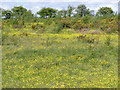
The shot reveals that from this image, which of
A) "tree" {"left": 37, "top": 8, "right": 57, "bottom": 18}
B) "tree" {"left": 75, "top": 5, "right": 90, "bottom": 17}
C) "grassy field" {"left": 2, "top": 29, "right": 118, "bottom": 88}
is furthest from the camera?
"tree" {"left": 37, "top": 8, "right": 57, "bottom": 18}

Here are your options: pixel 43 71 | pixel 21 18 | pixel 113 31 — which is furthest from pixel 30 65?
pixel 21 18

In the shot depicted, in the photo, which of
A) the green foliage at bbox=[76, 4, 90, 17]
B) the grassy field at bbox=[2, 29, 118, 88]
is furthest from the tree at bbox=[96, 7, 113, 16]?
the grassy field at bbox=[2, 29, 118, 88]

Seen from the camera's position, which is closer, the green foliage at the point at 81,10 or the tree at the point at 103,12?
the tree at the point at 103,12

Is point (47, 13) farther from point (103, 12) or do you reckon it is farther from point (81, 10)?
point (103, 12)

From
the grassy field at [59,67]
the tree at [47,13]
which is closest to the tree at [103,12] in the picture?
the tree at [47,13]

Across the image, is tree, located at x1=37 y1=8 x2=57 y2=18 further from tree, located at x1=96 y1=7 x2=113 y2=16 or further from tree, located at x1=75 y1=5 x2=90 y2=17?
tree, located at x1=96 y1=7 x2=113 y2=16

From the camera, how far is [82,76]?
5.38m

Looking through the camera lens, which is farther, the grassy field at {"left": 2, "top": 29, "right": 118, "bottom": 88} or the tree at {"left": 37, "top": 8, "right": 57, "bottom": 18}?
the tree at {"left": 37, "top": 8, "right": 57, "bottom": 18}

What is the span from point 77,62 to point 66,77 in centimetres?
144

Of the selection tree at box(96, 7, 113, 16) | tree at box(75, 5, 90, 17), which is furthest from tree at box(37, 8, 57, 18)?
tree at box(96, 7, 113, 16)

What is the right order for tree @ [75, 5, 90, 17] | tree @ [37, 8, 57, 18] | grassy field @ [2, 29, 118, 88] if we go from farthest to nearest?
tree @ [37, 8, 57, 18] → tree @ [75, 5, 90, 17] → grassy field @ [2, 29, 118, 88]

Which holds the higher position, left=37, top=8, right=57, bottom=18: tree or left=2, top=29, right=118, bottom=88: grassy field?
left=37, top=8, right=57, bottom=18: tree

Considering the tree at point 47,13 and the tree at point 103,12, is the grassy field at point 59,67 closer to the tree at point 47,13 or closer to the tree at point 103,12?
the tree at point 103,12

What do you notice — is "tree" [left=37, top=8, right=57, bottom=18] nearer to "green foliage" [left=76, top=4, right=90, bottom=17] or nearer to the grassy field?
"green foliage" [left=76, top=4, right=90, bottom=17]
